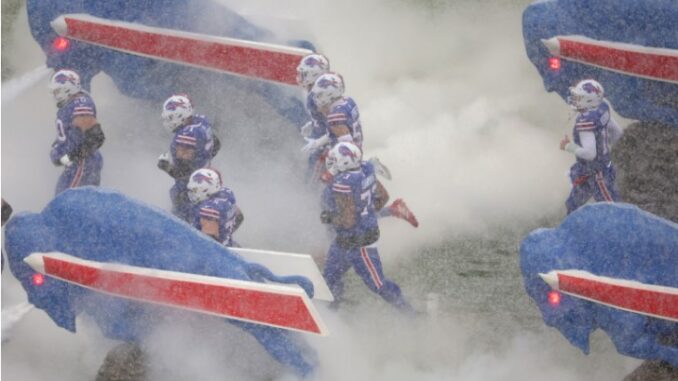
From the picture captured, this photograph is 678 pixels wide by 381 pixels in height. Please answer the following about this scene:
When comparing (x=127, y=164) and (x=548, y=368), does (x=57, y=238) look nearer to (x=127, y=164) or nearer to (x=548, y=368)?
(x=127, y=164)

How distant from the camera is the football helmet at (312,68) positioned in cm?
694

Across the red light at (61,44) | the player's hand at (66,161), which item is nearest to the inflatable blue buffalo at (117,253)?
the player's hand at (66,161)

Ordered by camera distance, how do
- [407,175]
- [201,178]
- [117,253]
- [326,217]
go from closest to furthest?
1. [117,253]
2. [201,178]
3. [326,217]
4. [407,175]

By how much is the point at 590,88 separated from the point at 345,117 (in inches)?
40.5

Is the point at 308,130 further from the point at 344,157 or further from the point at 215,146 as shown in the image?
the point at 344,157

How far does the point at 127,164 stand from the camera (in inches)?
289

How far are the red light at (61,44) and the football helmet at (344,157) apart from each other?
1.43m

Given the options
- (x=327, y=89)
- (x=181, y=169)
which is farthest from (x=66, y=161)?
(x=327, y=89)

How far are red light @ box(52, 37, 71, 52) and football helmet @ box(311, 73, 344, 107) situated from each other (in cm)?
112

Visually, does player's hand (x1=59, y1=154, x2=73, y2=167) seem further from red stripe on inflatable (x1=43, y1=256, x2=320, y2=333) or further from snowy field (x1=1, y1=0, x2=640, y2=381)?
red stripe on inflatable (x1=43, y1=256, x2=320, y2=333)

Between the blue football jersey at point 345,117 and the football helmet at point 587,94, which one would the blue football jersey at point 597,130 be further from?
the blue football jersey at point 345,117

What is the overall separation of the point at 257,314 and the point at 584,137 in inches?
67.3

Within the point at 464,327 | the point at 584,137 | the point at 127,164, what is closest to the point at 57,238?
the point at 127,164

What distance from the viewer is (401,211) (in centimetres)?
695
